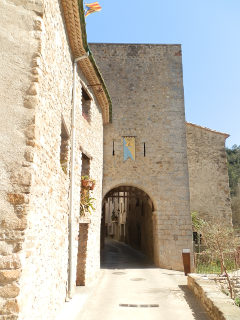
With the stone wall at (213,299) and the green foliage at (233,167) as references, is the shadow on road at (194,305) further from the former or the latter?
the green foliage at (233,167)

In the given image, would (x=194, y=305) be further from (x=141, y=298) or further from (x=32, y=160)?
(x=32, y=160)

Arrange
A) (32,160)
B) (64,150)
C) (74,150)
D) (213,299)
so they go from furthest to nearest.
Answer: (74,150)
(64,150)
(213,299)
(32,160)

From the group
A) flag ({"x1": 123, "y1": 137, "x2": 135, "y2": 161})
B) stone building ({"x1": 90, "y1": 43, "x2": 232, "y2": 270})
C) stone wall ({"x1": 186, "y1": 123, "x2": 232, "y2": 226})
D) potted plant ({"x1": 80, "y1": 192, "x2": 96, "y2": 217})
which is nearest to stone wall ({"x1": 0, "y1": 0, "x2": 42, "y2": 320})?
potted plant ({"x1": 80, "y1": 192, "x2": 96, "y2": 217})

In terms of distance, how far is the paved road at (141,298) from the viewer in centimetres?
538

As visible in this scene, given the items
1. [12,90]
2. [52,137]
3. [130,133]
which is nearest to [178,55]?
[130,133]

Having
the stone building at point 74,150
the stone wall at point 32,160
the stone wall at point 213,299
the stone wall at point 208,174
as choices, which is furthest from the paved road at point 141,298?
the stone wall at point 208,174

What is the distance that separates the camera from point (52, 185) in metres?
4.79

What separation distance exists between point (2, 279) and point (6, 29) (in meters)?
3.10

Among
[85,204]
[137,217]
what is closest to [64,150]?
[85,204]

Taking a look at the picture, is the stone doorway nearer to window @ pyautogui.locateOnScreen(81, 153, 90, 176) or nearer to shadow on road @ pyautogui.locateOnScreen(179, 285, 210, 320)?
window @ pyautogui.locateOnScreen(81, 153, 90, 176)

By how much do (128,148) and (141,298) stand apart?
641 centimetres

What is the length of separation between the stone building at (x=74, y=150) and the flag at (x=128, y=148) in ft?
0.13

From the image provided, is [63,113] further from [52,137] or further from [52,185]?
[52,185]

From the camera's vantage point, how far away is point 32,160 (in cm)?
356
